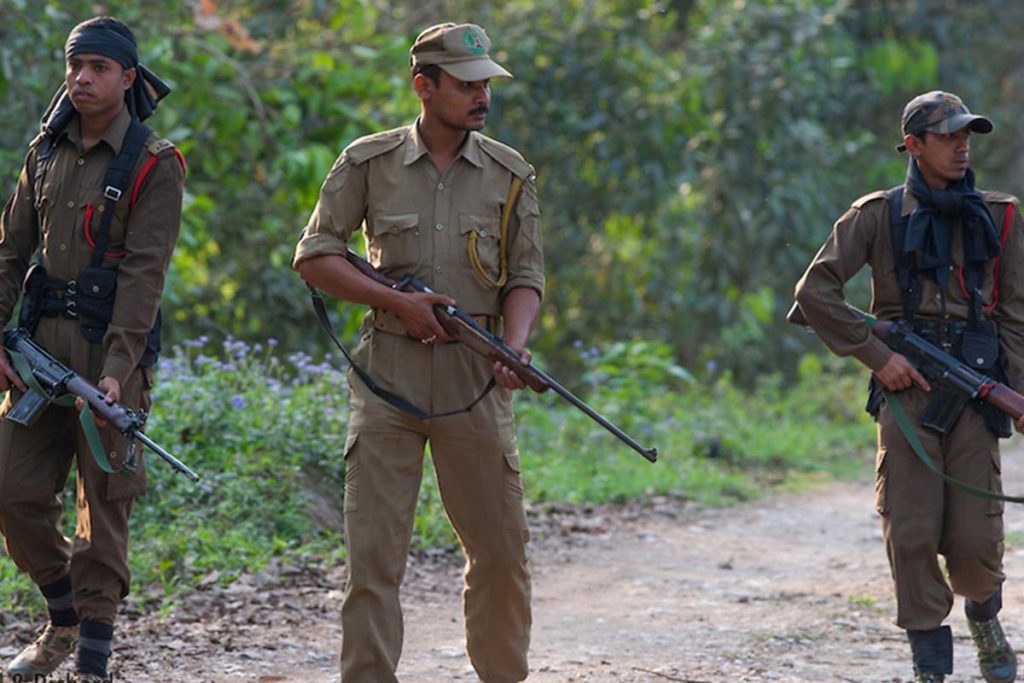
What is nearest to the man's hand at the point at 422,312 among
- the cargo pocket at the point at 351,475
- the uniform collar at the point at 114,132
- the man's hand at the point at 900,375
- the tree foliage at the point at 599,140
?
the cargo pocket at the point at 351,475

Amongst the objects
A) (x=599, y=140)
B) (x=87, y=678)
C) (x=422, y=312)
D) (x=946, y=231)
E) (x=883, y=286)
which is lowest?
(x=87, y=678)

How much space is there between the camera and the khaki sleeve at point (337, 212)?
480 cm

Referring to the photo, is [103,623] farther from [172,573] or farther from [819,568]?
[819,568]

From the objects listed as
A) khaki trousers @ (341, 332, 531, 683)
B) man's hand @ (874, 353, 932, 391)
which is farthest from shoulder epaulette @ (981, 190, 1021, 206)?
khaki trousers @ (341, 332, 531, 683)

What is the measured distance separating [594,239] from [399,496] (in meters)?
9.85

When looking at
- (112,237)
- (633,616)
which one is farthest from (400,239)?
(633,616)

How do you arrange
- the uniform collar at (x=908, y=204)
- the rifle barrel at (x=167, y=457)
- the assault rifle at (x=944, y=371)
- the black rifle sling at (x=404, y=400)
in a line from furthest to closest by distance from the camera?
the uniform collar at (x=908, y=204) < the assault rifle at (x=944, y=371) < the black rifle sling at (x=404, y=400) < the rifle barrel at (x=167, y=457)

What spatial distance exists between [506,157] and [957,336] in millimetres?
1708

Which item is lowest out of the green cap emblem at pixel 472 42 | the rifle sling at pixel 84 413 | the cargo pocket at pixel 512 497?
the cargo pocket at pixel 512 497

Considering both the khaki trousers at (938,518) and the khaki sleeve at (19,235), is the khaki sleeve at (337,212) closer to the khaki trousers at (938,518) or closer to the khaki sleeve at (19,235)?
the khaki sleeve at (19,235)

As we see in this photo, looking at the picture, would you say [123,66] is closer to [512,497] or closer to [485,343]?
[485,343]

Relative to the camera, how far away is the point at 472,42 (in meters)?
4.78

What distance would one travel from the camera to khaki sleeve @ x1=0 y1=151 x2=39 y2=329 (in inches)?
204

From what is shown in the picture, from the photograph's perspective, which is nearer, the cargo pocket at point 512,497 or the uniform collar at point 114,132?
the cargo pocket at point 512,497
